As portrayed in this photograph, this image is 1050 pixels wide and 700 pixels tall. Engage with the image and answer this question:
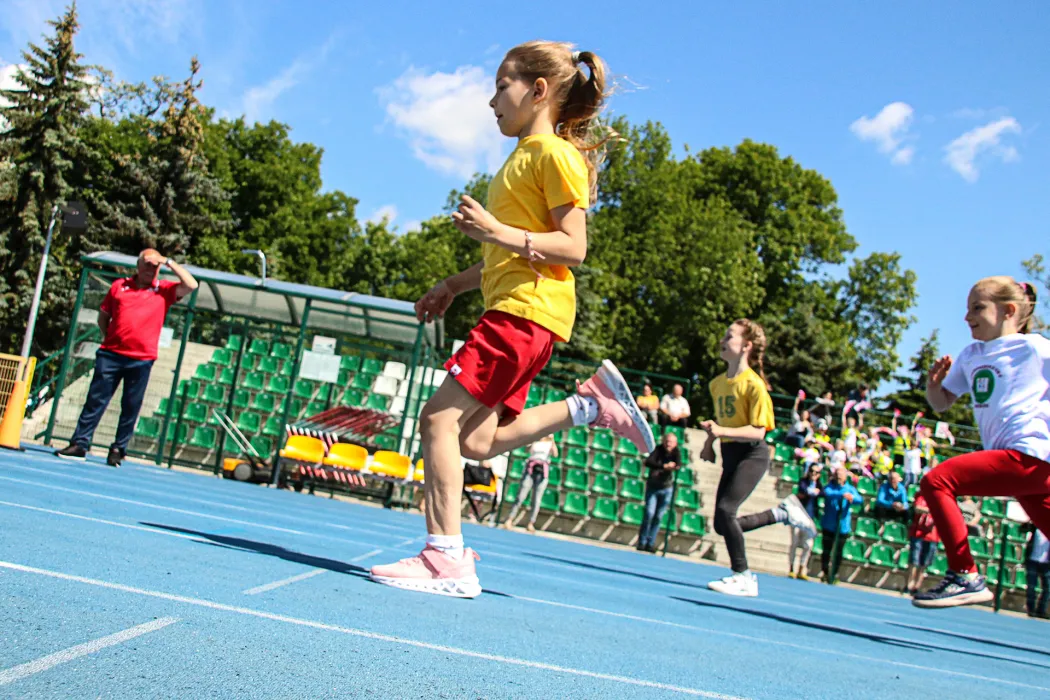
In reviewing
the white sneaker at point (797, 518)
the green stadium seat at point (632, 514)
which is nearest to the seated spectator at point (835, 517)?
the green stadium seat at point (632, 514)

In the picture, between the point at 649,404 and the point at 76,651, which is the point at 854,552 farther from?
the point at 76,651

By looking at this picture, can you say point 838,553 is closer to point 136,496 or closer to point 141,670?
point 136,496

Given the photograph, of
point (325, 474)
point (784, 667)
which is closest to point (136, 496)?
point (784, 667)

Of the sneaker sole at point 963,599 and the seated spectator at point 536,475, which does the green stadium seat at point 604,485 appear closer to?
the seated spectator at point 536,475

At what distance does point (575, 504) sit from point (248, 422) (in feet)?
21.0

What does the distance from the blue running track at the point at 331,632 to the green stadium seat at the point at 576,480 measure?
12.4 metres

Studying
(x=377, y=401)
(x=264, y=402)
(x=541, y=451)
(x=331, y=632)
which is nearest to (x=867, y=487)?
(x=541, y=451)

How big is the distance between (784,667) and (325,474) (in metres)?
12.2

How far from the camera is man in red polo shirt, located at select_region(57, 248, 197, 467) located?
8.27 meters

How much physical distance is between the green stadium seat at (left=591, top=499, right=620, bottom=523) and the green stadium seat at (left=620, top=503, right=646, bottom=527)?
0.16 meters

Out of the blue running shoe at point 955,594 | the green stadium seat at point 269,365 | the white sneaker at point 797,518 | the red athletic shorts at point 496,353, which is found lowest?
the blue running shoe at point 955,594

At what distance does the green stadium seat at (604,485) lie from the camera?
59.6 ft

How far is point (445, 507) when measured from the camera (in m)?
3.50

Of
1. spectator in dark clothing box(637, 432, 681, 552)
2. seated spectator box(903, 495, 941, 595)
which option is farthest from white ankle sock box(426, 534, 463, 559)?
seated spectator box(903, 495, 941, 595)
